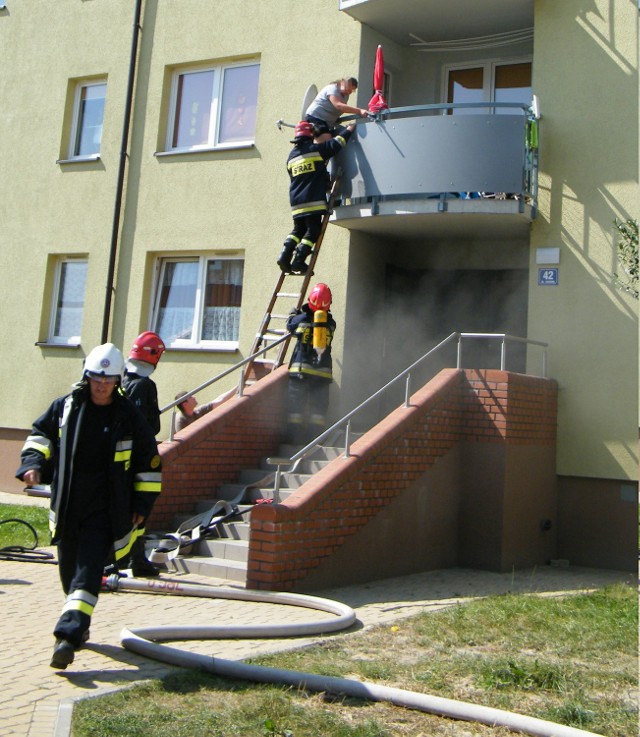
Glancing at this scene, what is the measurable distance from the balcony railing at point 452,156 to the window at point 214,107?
8.95ft

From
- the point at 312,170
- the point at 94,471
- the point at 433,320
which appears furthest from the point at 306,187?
the point at 94,471

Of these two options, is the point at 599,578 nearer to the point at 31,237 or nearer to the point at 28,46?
the point at 31,237

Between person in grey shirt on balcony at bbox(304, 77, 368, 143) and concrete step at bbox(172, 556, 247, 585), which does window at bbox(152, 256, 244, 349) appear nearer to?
person in grey shirt on balcony at bbox(304, 77, 368, 143)

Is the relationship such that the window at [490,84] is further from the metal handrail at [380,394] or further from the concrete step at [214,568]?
the concrete step at [214,568]

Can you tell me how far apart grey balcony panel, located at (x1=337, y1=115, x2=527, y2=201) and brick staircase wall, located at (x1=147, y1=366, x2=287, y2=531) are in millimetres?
2642

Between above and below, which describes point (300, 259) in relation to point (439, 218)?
below

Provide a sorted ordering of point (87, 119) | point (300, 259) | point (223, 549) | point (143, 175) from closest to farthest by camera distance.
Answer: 1. point (223, 549)
2. point (300, 259)
3. point (143, 175)
4. point (87, 119)

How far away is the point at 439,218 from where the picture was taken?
1122 cm

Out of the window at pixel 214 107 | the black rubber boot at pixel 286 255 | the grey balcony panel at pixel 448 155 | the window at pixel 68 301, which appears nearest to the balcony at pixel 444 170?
the grey balcony panel at pixel 448 155

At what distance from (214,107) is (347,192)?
11.0ft

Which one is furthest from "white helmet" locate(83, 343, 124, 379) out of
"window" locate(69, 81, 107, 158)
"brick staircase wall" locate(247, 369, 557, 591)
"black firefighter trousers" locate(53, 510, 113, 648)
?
"window" locate(69, 81, 107, 158)

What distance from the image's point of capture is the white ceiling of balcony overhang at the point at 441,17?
39.1 feet

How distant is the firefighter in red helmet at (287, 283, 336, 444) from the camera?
10.4 metres

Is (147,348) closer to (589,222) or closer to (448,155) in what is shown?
(448,155)
